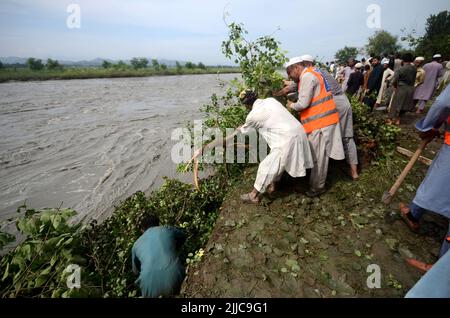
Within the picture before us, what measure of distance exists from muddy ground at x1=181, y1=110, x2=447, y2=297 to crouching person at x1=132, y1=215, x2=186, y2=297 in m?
0.19

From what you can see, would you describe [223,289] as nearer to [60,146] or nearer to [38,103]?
[60,146]

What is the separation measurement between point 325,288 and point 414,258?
3.58 feet

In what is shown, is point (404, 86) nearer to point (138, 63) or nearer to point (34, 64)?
point (34, 64)

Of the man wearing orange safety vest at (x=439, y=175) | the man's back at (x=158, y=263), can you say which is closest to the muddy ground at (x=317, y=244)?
the man's back at (x=158, y=263)

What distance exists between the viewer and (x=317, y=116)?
3.44m

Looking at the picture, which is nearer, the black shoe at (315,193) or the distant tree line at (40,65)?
the black shoe at (315,193)

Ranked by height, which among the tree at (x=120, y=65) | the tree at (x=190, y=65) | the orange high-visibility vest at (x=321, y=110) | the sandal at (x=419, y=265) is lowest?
the sandal at (x=419, y=265)

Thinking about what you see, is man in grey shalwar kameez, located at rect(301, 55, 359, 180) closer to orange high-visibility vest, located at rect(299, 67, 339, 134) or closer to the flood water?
orange high-visibility vest, located at rect(299, 67, 339, 134)

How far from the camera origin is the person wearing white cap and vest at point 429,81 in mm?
6957

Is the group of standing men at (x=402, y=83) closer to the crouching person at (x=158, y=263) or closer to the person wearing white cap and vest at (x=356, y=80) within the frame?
the person wearing white cap and vest at (x=356, y=80)

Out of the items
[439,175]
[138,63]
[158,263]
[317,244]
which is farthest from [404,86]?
[138,63]

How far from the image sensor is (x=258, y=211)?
3502 millimetres

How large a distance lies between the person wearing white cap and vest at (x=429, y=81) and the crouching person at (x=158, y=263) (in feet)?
27.7
